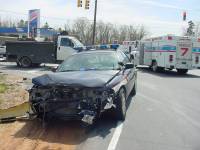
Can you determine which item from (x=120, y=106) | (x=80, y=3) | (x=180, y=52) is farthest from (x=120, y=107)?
(x=80, y=3)

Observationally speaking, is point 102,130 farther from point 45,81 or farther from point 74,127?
point 45,81

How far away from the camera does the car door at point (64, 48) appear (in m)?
25.2

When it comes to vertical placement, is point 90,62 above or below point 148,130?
→ above

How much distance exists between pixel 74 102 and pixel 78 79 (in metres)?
0.52

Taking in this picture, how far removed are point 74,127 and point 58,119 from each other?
544 millimetres

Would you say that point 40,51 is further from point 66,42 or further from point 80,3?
point 80,3

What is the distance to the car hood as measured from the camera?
290 inches

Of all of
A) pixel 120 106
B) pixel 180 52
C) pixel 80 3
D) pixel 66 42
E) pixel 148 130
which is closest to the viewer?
pixel 148 130

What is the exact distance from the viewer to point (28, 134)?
23.1 ft

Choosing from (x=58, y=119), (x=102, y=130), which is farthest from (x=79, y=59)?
(x=102, y=130)

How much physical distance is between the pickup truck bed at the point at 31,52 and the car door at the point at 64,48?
1.33 ft

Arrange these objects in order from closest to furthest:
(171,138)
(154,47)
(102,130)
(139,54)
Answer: (171,138)
(102,130)
(154,47)
(139,54)

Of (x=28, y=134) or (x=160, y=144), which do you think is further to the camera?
(x=28, y=134)

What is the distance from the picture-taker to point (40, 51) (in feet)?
82.2
